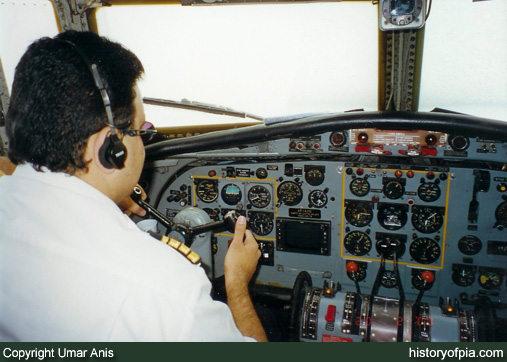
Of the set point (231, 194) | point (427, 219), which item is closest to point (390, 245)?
point (427, 219)

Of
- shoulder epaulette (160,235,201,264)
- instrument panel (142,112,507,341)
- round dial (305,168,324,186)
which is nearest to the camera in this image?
shoulder epaulette (160,235,201,264)

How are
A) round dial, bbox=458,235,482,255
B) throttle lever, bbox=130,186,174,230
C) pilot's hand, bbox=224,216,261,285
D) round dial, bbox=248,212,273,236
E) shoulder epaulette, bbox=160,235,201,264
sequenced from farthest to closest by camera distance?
round dial, bbox=248,212,273,236 → round dial, bbox=458,235,482,255 → throttle lever, bbox=130,186,174,230 → pilot's hand, bbox=224,216,261,285 → shoulder epaulette, bbox=160,235,201,264

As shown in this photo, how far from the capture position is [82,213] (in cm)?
89

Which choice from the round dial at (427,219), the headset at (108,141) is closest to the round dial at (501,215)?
the round dial at (427,219)

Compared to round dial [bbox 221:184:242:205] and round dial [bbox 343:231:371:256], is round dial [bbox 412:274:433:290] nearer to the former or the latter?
round dial [bbox 343:231:371:256]

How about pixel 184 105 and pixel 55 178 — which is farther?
pixel 184 105

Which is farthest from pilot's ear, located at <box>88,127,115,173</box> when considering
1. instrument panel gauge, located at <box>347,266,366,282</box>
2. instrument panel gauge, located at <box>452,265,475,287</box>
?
instrument panel gauge, located at <box>452,265,475,287</box>

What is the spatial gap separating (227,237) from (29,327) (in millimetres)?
2516

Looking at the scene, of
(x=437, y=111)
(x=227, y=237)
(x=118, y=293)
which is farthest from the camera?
(x=227, y=237)

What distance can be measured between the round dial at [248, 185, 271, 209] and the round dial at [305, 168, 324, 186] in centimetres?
38

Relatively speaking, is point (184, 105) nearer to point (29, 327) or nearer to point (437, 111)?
point (437, 111)

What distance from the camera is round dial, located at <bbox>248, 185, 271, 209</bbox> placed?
3.13 m

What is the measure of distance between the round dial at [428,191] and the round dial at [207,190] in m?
1.71
